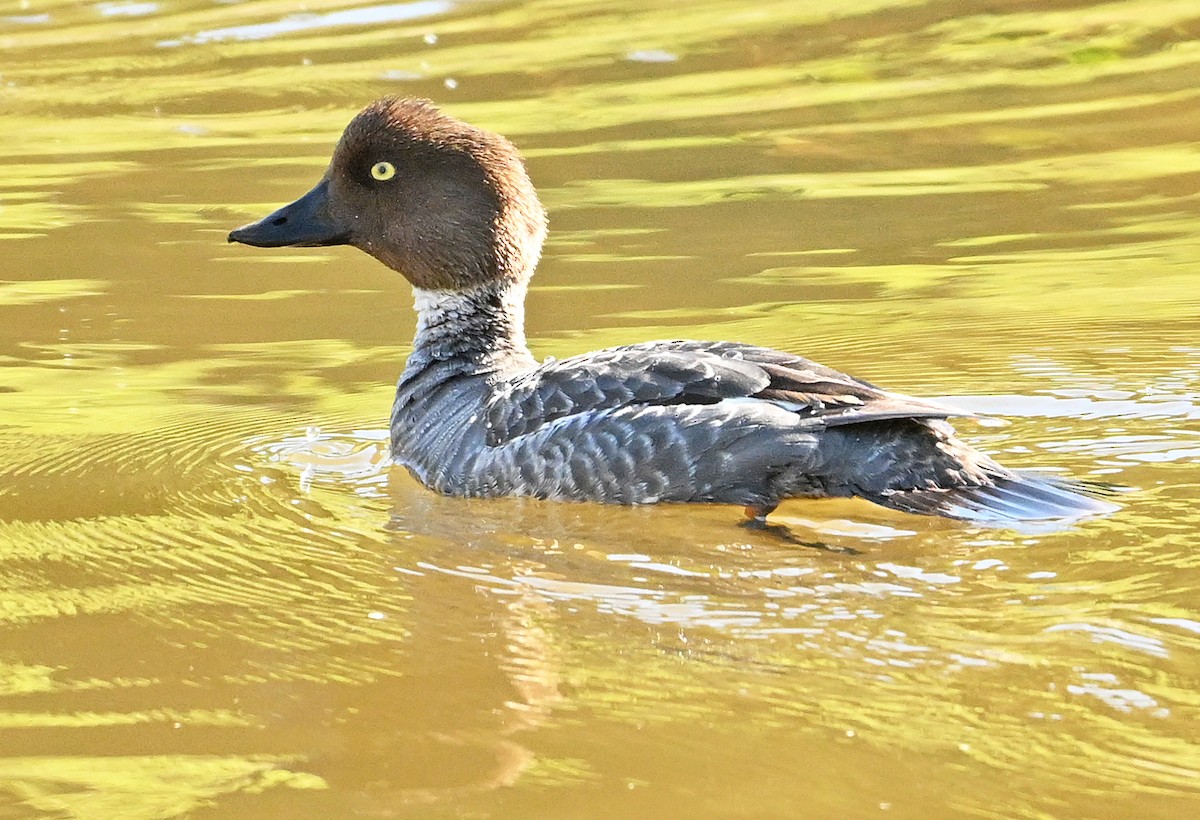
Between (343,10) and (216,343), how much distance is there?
741cm

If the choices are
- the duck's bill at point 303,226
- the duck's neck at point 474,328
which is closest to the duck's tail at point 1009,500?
the duck's neck at point 474,328

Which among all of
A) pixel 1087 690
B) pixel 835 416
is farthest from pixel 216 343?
pixel 1087 690

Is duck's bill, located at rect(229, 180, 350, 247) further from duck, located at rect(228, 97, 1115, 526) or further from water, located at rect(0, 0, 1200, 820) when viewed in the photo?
water, located at rect(0, 0, 1200, 820)

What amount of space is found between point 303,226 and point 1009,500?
3201mm

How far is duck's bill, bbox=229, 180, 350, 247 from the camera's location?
24.8 feet

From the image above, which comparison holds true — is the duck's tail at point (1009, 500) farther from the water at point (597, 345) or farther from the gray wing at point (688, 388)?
the gray wing at point (688, 388)

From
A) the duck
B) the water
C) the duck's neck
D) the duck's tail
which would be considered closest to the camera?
the water

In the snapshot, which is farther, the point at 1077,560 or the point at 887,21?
the point at 887,21

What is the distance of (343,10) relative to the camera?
1544 cm

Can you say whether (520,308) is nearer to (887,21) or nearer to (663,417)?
(663,417)

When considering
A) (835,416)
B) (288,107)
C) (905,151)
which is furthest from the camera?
(288,107)

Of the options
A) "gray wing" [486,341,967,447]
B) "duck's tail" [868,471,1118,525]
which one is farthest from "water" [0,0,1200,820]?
"gray wing" [486,341,967,447]

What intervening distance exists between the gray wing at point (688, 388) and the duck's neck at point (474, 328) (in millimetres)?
592

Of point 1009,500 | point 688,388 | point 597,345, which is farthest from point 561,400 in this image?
point 597,345
